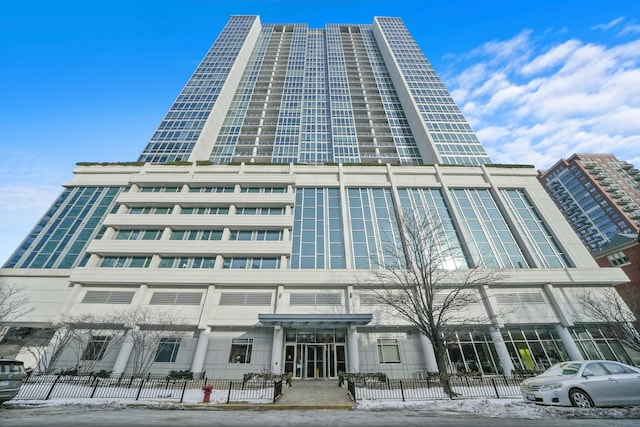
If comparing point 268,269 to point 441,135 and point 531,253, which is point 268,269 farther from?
point 441,135

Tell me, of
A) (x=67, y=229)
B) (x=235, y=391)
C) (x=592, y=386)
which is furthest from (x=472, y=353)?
(x=67, y=229)

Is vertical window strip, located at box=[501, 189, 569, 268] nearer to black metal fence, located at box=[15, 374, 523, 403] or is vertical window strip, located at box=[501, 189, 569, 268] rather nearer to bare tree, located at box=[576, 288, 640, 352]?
bare tree, located at box=[576, 288, 640, 352]

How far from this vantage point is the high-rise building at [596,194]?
7469cm

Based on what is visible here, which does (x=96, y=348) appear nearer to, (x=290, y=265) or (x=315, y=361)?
(x=290, y=265)

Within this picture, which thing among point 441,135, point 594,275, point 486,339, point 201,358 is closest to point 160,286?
point 201,358

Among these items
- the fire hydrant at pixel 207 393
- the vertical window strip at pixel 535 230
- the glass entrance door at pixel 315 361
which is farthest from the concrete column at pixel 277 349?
the vertical window strip at pixel 535 230

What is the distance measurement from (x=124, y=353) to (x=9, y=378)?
1277 cm

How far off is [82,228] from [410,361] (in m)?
38.6

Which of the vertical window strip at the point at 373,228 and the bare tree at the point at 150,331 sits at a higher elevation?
the vertical window strip at the point at 373,228

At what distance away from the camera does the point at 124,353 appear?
21094 millimetres

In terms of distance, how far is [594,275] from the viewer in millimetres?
24109

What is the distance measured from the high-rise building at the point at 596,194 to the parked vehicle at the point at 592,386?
91.6m

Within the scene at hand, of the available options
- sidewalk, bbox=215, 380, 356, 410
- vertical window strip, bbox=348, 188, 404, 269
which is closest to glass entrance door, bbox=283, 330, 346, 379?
sidewalk, bbox=215, 380, 356, 410

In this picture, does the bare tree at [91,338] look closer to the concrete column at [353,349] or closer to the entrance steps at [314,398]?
the entrance steps at [314,398]
